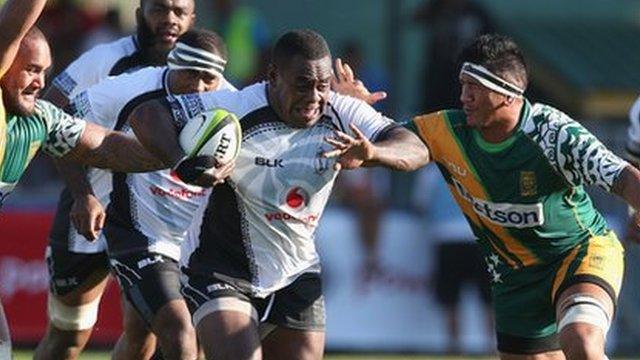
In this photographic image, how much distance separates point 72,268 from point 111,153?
2.21 meters

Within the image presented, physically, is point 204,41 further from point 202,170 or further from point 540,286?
point 540,286

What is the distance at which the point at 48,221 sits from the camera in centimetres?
1708

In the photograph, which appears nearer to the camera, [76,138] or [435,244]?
[76,138]

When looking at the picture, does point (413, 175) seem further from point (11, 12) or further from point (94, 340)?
point (11, 12)

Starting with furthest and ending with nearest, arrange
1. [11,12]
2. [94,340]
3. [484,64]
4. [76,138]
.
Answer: [94,340], [484,64], [76,138], [11,12]

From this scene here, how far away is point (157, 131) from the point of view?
973cm

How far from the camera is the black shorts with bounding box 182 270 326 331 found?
32.4ft

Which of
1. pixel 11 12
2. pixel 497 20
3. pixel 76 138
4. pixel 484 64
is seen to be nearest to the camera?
pixel 11 12

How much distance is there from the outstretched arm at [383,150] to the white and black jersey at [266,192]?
0.39 feet

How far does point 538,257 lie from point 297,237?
142 cm

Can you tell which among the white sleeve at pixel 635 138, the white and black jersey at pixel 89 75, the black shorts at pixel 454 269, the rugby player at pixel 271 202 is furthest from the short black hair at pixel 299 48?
the black shorts at pixel 454 269

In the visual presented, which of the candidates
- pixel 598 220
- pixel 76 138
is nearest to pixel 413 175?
pixel 598 220

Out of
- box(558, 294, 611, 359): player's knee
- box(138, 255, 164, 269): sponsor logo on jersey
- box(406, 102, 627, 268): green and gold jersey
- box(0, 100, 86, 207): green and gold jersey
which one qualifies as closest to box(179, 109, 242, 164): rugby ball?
box(0, 100, 86, 207): green and gold jersey

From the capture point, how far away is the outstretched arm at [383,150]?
9.30 m
